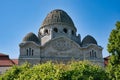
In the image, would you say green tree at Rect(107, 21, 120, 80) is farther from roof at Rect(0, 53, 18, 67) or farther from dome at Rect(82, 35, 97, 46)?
roof at Rect(0, 53, 18, 67)

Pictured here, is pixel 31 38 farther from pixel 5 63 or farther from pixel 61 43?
pixel 5 63

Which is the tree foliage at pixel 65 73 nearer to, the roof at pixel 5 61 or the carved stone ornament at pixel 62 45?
the carved stone ornament at pixel 62 45

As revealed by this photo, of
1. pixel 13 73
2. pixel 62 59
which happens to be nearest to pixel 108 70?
pixel 13 73

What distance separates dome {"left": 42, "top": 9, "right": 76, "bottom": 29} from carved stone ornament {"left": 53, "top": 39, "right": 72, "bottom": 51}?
4699 mm

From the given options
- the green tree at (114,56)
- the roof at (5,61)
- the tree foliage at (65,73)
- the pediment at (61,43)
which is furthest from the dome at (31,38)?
the green tree at (114,56)

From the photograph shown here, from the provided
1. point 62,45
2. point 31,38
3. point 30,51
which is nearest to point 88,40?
A: point 62,45

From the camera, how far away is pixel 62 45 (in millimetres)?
48562

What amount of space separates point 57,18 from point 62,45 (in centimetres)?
601

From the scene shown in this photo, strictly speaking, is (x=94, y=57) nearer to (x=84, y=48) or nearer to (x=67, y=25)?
(x=84, y=48)

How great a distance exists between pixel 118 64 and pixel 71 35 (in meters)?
25.1

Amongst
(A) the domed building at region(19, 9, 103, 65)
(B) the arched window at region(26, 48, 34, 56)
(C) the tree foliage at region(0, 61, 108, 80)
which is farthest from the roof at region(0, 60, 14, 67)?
(C) the tree foliage at region(0, 61, 108, 80)

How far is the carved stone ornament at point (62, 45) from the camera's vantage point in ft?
159

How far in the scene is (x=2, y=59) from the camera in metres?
50.6

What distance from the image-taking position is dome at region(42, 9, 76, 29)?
173 ft
